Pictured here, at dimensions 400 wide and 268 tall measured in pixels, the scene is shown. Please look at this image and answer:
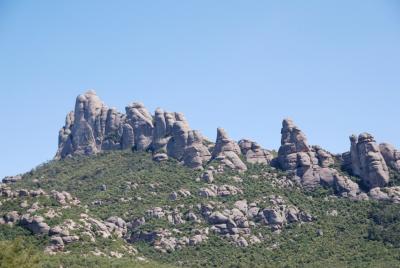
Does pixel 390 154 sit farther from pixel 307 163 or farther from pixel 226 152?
pixel 226 152

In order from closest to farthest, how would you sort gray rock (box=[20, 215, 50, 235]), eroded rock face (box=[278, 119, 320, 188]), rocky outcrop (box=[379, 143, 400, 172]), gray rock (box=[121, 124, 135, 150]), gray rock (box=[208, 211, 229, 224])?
gray rock (box=[20, 215, 50, 235]), gray rock (box=[208, 211, 229, 224]), eroded rock face (box=[278, 119, 320, 188]), rocky outcrop (box=[379, 143, 400, 172]), gray rock (box=[121, 124, 135, 150])

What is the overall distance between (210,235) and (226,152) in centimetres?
3211

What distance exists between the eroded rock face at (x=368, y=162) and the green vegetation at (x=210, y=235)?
20.2ft

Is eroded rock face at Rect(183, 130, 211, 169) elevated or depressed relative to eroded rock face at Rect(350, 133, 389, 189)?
elevated

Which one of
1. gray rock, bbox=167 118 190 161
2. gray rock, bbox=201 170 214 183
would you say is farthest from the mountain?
gray rock, bbox=201 170 214 183

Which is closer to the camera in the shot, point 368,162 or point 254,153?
point 368,162

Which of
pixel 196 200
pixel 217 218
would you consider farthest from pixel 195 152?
pixel 217 218

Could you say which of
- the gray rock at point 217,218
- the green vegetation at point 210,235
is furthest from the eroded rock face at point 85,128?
the gray rock at point 217,218

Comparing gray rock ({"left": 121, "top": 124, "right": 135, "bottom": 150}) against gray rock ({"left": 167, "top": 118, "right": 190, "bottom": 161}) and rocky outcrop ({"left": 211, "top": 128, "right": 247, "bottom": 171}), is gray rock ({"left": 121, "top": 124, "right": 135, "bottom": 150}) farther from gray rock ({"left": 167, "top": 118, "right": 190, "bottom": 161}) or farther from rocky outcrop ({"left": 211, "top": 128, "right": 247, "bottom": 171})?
rocky outcrop ({"left": 211, "top": 128, "right": 247, "bottom": 171})

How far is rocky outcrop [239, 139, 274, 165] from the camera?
15425 cm

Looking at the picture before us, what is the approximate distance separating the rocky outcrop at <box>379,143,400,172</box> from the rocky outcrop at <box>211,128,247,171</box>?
91.2 ft

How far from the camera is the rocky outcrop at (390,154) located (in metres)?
143

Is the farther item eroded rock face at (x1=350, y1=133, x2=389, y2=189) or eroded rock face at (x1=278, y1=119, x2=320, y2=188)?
eroded rock face at (x1=278, y1=119, x2=320, y2=188)

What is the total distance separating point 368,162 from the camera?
461 ft
